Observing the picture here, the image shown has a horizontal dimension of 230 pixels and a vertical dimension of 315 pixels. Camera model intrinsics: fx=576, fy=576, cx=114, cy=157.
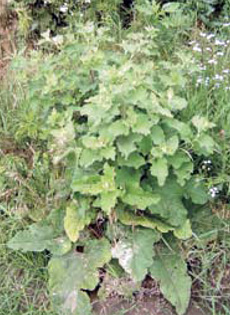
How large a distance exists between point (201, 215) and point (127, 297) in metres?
0.52

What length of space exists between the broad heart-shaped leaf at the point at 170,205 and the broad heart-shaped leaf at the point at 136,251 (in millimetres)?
95

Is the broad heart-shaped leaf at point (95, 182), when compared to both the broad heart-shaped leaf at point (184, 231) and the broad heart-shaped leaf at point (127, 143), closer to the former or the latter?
the broad heart-shaped leaf at point (127, 143)

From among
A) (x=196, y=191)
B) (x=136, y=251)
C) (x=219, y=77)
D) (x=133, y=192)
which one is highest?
(x=219, y=77)

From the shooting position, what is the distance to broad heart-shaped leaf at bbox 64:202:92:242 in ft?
8.25

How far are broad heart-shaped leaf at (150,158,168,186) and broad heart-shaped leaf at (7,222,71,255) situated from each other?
1.72 feet

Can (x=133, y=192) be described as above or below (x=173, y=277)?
above

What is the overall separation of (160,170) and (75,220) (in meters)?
0.46

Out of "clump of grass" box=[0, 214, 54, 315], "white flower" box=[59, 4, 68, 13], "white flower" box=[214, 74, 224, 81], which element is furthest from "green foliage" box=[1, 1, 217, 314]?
"white flower" box=[59, 4, 68, 13]

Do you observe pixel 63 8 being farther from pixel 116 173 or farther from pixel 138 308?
pixel 138 308

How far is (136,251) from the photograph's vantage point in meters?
2.49

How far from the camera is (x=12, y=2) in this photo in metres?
3.97

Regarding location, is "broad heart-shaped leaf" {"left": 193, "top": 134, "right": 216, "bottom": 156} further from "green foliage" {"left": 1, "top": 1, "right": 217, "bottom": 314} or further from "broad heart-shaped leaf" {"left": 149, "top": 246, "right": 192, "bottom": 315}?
"broad heart-shaped leaf" {"left": 149, "top": 246, "right": 192, "bottom": 315}

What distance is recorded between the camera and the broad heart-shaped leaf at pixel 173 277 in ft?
8.07

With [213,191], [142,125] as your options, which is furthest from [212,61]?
[142,125]
